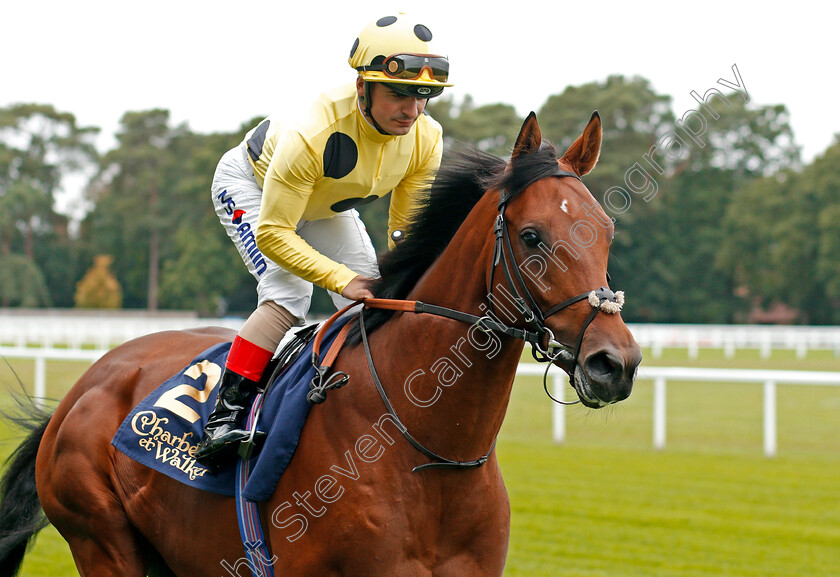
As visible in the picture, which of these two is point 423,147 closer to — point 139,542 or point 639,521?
point 139,542

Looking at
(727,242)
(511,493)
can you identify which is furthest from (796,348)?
(511,493)

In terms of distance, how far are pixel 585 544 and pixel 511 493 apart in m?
1.77

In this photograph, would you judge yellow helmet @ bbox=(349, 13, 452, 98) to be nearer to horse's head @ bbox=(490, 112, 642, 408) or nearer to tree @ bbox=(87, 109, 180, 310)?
horse's head @ bbox=(490, 112, 642, 408)

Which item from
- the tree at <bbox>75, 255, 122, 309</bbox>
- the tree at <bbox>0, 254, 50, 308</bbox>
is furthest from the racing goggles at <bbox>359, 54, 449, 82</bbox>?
the tree at <bbox>0, 254, 50, 308</bbox>

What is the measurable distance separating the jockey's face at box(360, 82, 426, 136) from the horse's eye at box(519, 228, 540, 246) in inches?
30.0

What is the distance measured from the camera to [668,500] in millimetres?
7711

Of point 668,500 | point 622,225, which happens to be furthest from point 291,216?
point 622,225

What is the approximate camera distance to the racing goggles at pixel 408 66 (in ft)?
9.37

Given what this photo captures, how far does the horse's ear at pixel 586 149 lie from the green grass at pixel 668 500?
2.52 ft

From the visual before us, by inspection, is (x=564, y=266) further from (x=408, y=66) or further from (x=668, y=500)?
(x=668, y=500)

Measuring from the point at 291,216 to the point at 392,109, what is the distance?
0.52 metres

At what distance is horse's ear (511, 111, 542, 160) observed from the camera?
8.52 ft

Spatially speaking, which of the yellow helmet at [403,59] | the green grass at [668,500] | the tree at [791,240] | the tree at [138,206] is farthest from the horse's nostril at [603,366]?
the tree at [138,206]

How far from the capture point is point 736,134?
54188mm
